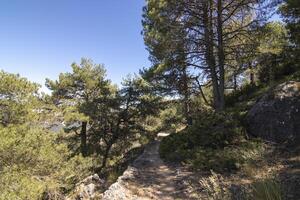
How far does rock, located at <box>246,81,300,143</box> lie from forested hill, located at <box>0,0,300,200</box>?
37 millimetres

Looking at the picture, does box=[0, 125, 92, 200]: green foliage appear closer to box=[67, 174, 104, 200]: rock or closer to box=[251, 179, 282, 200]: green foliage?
box=[67, 174, 104, 200]: rock

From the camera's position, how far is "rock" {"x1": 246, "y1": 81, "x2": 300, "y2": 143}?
30.7 ft

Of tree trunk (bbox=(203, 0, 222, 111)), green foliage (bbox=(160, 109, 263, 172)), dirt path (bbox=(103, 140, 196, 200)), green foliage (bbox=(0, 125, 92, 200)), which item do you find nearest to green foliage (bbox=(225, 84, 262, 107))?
tree trunk (bbox=(203, 0, 222, 111))

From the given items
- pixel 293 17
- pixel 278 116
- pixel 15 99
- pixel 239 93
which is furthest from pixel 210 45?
Answer: pixel 15 99

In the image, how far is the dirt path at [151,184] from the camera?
25.4 ft

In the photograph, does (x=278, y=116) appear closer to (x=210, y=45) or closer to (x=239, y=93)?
(x=210, y=45)

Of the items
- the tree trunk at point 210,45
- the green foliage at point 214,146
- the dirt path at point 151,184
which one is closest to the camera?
the dirt path at point 151,184

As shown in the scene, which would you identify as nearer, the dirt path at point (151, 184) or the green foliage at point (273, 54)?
the dirt path at point (151, 184)

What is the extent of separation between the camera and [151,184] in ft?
28.6

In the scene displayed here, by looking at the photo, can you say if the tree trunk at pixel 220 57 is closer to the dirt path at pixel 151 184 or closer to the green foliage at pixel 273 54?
the green foliage at pixel 273 54

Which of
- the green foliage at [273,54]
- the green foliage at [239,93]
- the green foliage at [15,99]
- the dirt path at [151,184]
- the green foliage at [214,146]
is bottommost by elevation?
the dirt path at [151,184]

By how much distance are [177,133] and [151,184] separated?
18.4 ft

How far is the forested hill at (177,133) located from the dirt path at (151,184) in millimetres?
33

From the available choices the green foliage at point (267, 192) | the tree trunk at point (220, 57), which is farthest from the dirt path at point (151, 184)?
the tree trunk at point (220, 57)
